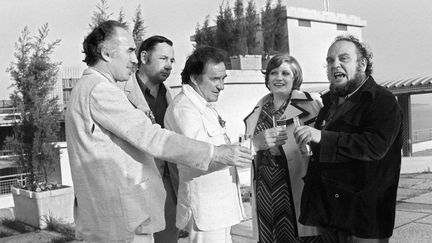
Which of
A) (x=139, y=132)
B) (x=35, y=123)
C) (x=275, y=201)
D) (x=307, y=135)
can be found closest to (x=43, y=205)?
(x=35, y=123)

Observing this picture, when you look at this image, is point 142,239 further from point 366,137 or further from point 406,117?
point 406,117

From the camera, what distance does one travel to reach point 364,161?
2.26 metres

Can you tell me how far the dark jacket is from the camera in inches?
86.0

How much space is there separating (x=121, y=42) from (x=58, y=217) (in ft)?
16.8

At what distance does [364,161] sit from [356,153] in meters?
0.10

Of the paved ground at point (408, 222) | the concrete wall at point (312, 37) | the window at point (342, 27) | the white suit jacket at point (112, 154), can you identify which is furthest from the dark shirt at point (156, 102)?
the window at point (342, 27)

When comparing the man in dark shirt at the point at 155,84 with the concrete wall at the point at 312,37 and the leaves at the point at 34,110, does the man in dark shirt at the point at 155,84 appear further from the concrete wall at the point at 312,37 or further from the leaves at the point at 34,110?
the concrete wall at the point at 312,37

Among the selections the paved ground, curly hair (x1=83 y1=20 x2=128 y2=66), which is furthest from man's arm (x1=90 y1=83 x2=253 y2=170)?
the paved ground

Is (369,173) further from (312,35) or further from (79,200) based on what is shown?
(312,35)

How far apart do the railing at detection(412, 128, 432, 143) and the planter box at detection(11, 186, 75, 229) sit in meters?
16.5

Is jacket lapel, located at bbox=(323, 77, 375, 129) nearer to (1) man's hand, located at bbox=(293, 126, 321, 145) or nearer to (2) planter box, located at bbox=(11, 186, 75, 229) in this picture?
(1) man's hand, located at bbox=(293, 126, 321, 145)

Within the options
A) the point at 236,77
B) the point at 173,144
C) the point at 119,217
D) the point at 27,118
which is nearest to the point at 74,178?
the point at 119,217

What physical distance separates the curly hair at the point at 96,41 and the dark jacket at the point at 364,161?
117 centimetres

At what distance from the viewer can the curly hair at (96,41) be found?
2146 mm
